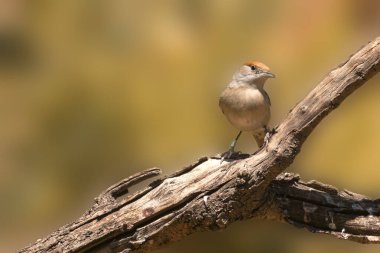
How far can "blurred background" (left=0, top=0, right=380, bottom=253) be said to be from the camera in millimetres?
2545

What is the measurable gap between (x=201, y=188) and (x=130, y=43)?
1002mm

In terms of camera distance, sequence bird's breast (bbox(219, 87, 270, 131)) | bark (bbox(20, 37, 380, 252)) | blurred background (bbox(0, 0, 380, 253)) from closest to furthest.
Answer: bark (bbox(20, 37, 380, 252)) < bird's breast (bbox(219, 87, 270, 131)) < blurred background (bbox(0, 0, 380, 253))

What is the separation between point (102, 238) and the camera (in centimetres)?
205

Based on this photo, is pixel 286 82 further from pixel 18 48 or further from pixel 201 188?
pixel 18 48

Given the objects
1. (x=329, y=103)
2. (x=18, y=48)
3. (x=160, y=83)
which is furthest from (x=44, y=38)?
(x=329, y=103)

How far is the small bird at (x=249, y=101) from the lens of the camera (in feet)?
7.15

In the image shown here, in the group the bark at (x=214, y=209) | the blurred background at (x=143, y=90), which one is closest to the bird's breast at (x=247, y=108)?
the bark at (x=214, y=209)

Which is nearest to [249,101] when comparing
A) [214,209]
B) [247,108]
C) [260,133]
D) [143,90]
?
[247,108]

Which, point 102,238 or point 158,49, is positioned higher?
point 158,49

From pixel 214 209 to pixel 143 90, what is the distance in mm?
915

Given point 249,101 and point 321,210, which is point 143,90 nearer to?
point 249,101

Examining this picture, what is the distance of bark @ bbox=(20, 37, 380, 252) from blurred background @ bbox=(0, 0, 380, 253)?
0.46m

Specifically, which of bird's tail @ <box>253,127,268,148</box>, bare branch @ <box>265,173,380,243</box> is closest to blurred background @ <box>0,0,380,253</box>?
bird's tail @ <box>253,127,268,148</box>

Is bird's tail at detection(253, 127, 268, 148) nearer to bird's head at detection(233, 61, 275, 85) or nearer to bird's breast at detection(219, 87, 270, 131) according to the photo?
bird's breast at detection(219, 87, 270, 131)
